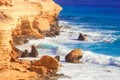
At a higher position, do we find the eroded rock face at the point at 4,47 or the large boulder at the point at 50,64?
the eroded rock face at the point at 4,47

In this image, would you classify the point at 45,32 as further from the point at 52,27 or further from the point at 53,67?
the point at 53,67

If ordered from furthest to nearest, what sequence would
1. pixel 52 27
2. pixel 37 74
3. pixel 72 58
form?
pixel 52 27, pixel 72 58, pixel 37 74

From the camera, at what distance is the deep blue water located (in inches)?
2052

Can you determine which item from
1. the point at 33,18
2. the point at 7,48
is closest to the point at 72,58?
the point at 7,48

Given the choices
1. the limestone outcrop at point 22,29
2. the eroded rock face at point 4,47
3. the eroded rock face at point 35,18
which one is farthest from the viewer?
the eroded rock face at point 35,18

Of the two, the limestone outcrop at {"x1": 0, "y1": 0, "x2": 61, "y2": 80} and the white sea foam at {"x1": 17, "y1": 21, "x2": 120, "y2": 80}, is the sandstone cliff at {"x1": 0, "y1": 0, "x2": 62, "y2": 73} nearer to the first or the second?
the limestone outcrop at {"x1": 0, "y1": 0, "x2": 61, "y2": 80}

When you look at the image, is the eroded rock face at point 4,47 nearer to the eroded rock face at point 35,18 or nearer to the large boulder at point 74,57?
the large boulder at point 74,57

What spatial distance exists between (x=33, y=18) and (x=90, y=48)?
22.6 ft

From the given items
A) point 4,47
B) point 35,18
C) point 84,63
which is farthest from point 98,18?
point 4,47

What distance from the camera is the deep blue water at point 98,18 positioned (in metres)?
52.1

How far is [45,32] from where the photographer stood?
5581 cm

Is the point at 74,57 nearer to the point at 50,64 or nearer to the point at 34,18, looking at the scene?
the point at 50,64

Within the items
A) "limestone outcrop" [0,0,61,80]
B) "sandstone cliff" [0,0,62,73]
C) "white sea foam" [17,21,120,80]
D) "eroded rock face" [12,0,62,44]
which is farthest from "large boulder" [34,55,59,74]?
"eroded rock face" [12,0,62,44]

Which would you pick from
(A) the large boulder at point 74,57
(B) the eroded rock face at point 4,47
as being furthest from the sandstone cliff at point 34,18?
(B) the eroded rock face at point 4,47
